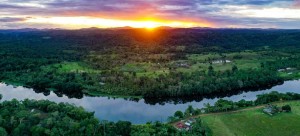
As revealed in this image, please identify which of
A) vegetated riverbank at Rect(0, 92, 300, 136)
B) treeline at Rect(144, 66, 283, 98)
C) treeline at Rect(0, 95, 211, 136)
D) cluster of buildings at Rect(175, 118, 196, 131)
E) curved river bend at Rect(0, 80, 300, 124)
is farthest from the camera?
treeline at Rect(144, 66, 283, 98)

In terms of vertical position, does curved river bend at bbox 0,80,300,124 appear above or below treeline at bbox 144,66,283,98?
below

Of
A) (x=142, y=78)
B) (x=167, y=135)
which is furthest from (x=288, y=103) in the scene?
(x=142, y=78)

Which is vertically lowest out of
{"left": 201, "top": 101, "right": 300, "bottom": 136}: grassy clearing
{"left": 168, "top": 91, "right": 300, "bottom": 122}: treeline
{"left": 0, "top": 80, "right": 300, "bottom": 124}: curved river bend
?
{"left": 0, "top": 80, "right": 300, "bottom": 124}: curved river bend

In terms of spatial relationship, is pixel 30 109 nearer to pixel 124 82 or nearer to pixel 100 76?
pixel 124 82

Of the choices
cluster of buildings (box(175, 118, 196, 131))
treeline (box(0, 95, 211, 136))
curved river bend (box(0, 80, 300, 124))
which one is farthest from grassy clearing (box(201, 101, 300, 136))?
curved river bend (box(0, 80, 300, 124))

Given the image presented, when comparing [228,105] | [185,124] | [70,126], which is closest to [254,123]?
[228,105]

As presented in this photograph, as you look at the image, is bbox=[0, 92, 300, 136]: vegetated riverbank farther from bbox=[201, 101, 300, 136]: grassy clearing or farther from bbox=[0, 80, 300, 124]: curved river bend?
bbox=[0, 80, 300, 124]: curved river bend
